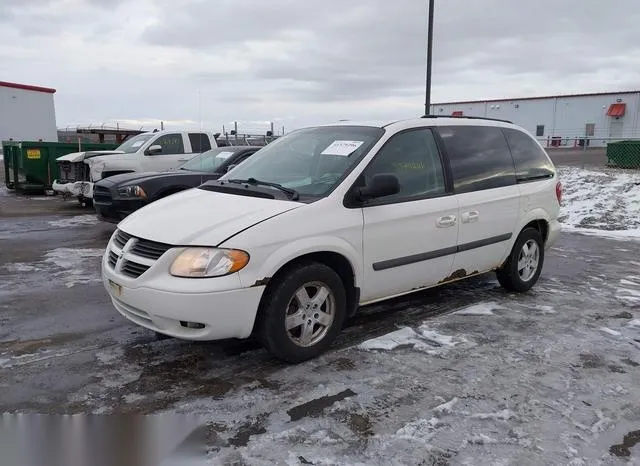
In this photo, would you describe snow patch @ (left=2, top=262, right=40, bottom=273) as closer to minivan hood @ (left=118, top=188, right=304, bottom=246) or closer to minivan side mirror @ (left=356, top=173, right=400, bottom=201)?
minivan hood @ (left=118, top=188, right=304, bottom=246)

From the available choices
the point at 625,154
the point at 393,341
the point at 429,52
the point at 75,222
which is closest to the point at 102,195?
the point at 75,222

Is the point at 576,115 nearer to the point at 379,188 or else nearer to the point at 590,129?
the point at 590,129

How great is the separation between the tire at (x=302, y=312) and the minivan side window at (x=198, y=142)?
376 inches

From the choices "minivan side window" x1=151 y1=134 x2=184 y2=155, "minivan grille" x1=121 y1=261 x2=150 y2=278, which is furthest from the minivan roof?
"minivan side window" x1=151 y1=134 x2=184 y2=155

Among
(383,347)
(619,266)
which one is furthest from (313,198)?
(619,266)

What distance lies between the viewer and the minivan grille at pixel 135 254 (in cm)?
371

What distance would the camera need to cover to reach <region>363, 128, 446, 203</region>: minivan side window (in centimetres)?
448

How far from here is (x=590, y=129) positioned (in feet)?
144

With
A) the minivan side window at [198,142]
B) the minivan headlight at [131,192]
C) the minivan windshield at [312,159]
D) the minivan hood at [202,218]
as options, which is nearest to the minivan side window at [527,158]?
the minivan windshield at [312,159]

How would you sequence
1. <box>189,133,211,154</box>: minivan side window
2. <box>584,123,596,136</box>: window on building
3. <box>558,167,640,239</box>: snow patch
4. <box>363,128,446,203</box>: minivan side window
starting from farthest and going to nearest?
<box>584,123,596,136</box>: window on building → <box>189,133,211,154</box>: minivan side window → <box>558,167,640,239</box>: snow patch → <box>363,128,446,203</box>: minivan side window

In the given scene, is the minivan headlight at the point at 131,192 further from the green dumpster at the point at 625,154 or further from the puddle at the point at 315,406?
the green dumpster at the point at 625,154

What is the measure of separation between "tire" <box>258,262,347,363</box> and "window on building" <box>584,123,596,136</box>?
45488 mm

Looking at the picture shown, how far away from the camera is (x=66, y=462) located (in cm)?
290

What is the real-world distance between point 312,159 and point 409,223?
3.16 feet
